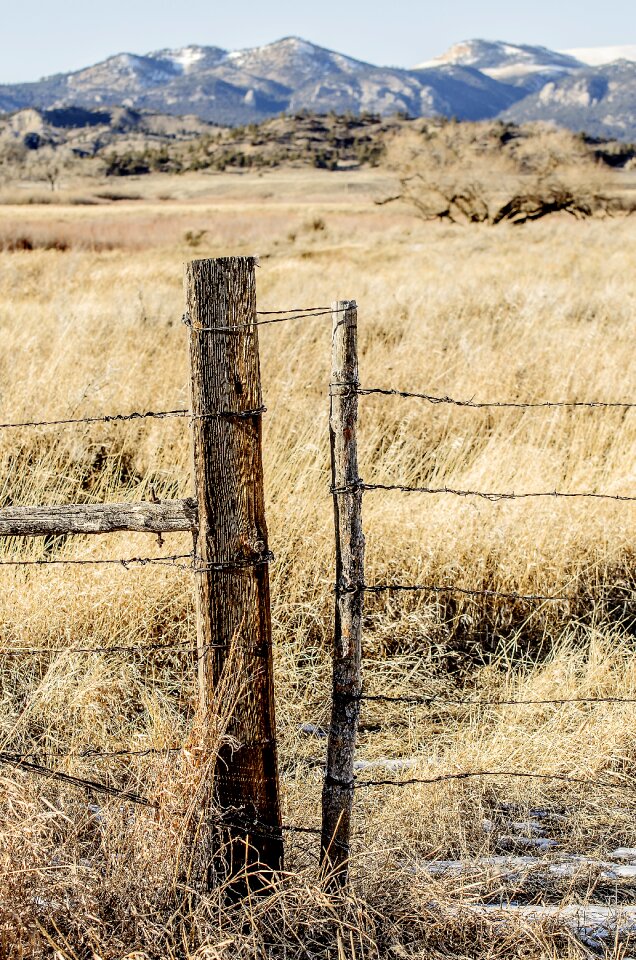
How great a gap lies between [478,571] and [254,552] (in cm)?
224

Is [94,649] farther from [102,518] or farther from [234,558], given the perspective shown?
[234,558]

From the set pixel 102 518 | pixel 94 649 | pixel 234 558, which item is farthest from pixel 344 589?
pixel 94 649

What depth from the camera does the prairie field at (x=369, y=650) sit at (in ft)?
7.18

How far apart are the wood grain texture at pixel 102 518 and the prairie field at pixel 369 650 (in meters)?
0.60

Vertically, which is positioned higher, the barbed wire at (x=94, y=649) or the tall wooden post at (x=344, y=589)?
the tall wooden post at (x=344, y=589)

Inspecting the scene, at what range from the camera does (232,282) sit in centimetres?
217

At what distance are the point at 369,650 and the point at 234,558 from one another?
1881 mm

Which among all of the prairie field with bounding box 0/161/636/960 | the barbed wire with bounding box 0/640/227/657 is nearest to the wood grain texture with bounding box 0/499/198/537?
the prairie field with bounding box 0/161/636/960

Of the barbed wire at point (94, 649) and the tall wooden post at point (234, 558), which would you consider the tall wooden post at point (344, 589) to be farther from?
the barbed wire at point (94, 649)

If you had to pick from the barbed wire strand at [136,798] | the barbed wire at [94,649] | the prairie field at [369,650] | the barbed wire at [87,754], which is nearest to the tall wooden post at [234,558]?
the barbed wire strand at [136,798]

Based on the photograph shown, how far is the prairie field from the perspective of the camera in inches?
86.1

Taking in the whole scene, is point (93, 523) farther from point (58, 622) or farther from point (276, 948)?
point (58, 622)

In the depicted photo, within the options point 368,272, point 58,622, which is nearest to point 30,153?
point 368,272

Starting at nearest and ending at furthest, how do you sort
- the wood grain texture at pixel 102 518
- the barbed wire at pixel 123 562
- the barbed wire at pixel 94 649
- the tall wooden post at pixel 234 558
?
the tall wooden post at pixel 234 558 < the wood grain texture at pixel 102 518 < the barbed wire at pixel 123 562 < the barbed wire at pixel 94 649
